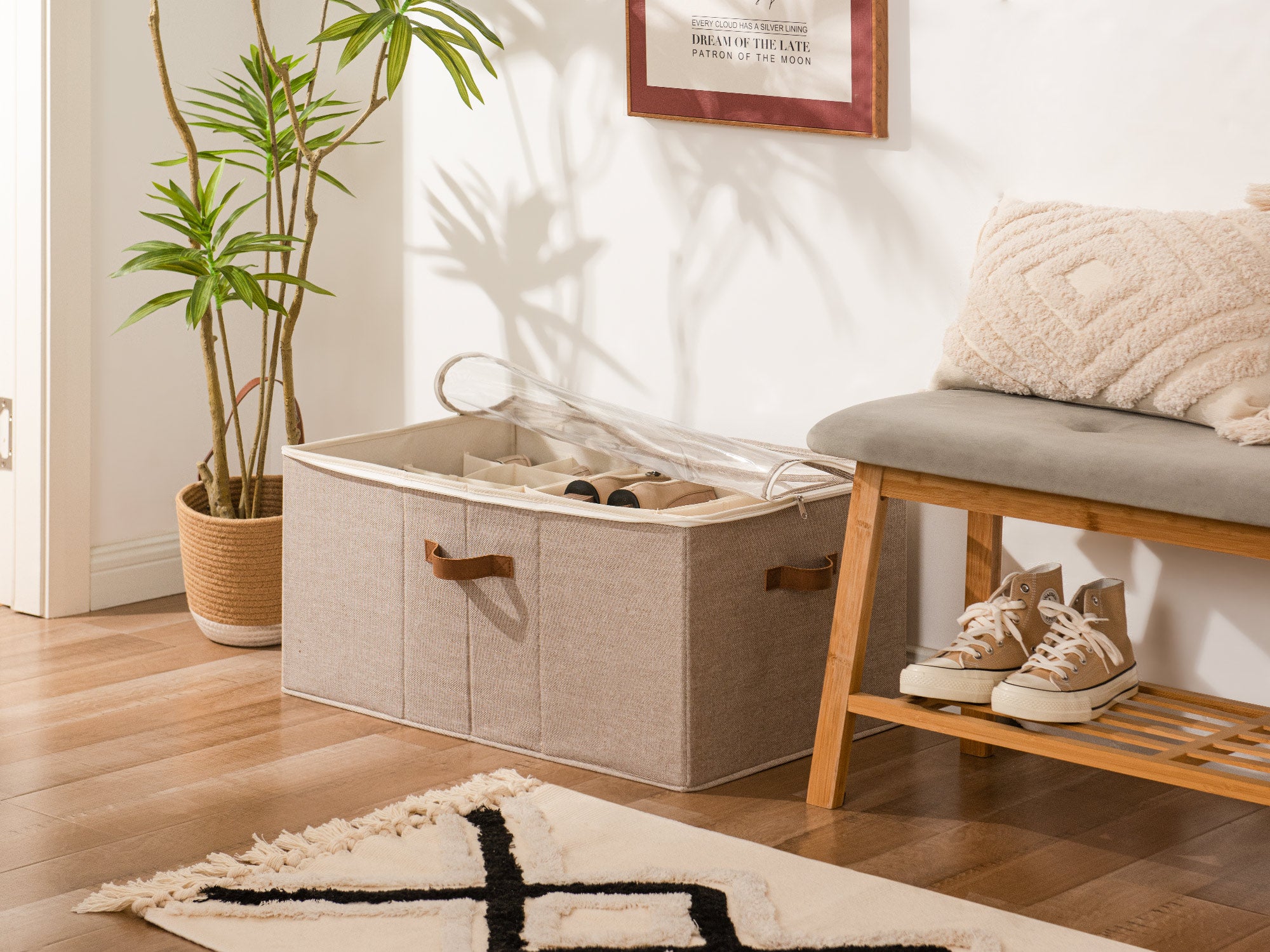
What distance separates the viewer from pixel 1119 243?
6.92 ft

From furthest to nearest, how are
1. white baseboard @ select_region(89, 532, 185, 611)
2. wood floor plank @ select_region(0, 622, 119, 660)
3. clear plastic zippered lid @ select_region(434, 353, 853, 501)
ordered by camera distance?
white baseboard @ select_region(89, 532, 185, 611) < wood floor plank @ select_region(0, 622, 119, 660) < clear plastic zippered lid @ select_region(434, 353, 853, 501)

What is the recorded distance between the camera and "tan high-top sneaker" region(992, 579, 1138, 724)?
2.01 metres

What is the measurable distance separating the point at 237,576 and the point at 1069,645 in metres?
1.56

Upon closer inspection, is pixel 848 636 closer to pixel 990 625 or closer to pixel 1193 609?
pixel 990 625

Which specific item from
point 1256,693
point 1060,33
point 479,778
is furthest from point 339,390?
point 1256,693

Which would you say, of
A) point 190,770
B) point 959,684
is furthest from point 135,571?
point 959,684

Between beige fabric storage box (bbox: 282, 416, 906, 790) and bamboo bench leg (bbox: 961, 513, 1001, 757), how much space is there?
0.47 feet

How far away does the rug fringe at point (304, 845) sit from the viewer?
1839 mm

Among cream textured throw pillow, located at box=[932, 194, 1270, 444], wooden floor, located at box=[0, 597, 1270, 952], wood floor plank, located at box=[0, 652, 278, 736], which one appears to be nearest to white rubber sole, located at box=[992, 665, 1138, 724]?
→ wooden floor, located at box=[0, 597, 1270, 952]

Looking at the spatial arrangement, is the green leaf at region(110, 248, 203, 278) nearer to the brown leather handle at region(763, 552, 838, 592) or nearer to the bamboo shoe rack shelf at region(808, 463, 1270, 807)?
the brown leather handle at region(763, 552, 838, 592)

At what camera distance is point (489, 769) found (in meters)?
2.31

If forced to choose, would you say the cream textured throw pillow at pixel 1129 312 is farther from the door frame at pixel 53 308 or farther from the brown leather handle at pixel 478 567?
the door frame at pixel 53 308

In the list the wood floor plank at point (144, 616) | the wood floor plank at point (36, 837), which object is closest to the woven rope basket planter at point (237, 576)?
the wood floor plank at point (144, 616)

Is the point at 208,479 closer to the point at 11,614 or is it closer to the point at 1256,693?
the point at 11,614
